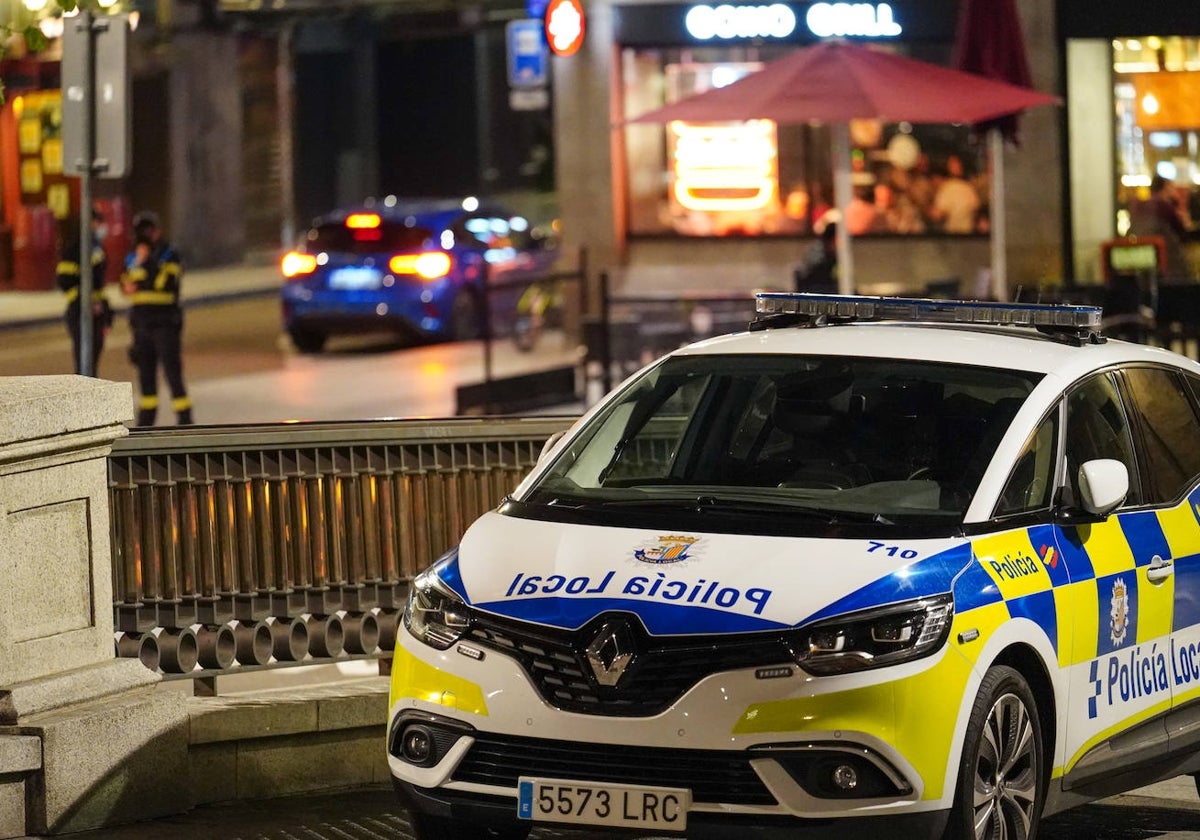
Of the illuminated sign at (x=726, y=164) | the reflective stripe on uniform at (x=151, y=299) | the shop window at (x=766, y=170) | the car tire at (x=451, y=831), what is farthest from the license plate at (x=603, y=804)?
the illuminated sign at (x=726, y=164)

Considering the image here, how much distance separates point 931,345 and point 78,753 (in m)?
2.95

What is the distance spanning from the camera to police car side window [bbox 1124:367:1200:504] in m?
7.13

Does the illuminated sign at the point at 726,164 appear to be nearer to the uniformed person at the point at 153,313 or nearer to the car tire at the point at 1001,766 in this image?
the uniformed person at the point at 153,313

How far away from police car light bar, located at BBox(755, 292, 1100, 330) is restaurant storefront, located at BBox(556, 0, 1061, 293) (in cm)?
1687

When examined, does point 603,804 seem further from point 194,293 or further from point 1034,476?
point 194,293

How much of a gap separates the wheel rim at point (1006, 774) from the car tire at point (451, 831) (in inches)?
47.7

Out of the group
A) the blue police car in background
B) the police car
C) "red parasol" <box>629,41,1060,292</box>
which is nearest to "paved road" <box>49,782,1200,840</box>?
the police car

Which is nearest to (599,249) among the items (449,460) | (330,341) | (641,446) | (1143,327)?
(330,341)

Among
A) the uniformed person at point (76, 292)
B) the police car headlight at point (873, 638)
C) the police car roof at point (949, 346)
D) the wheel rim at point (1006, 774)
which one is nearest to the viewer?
the police car headlight at point (873, 638)

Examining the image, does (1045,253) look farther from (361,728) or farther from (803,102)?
(361,728)

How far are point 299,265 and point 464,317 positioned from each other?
6.14 feet

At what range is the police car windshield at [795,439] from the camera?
649cm

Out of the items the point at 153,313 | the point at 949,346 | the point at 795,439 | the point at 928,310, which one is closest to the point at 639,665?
the point at 795,439

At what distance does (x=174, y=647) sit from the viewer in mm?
8070
